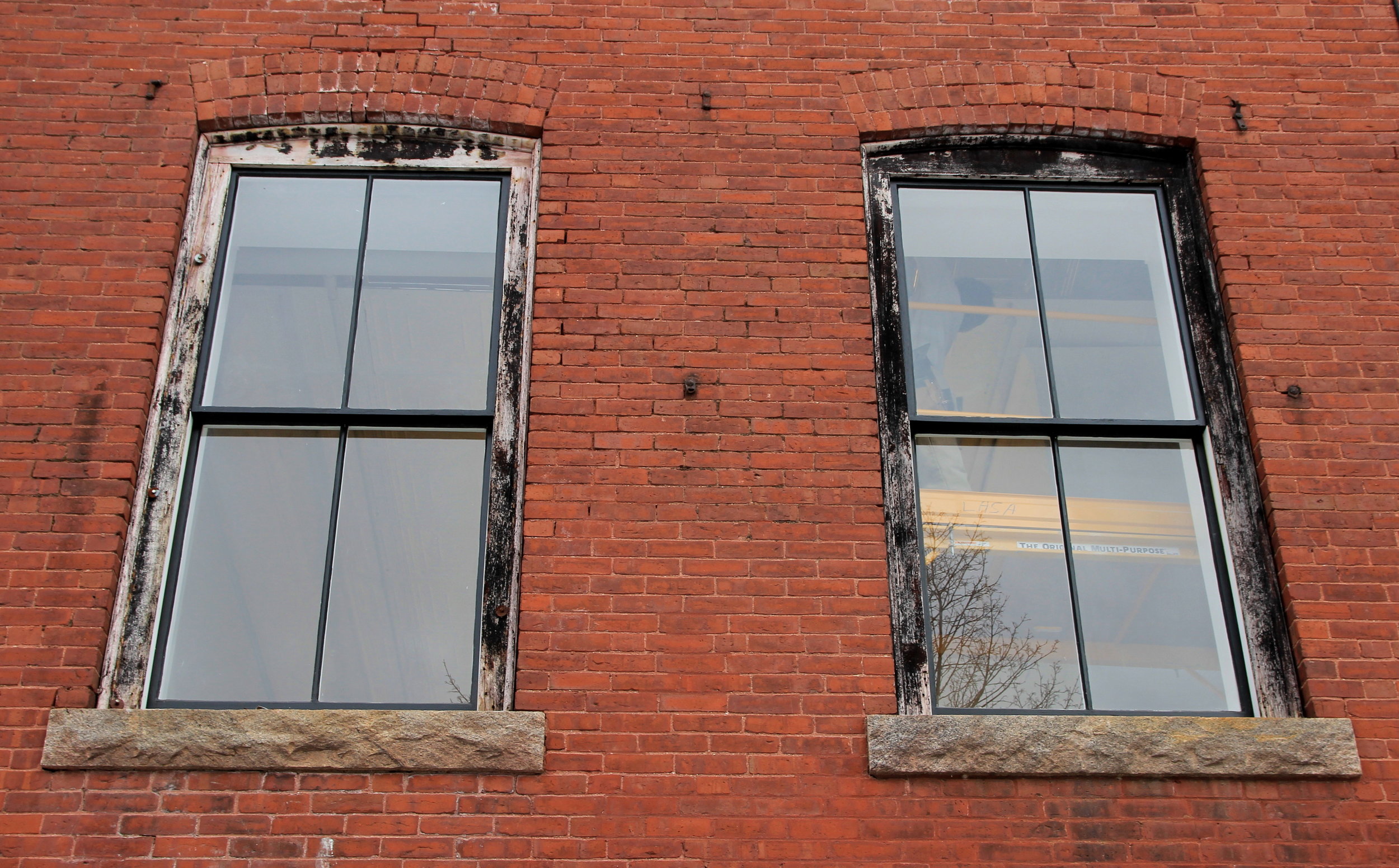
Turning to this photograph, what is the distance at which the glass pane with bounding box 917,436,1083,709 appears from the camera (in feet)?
14.3

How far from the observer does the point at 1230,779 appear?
13.2 feet

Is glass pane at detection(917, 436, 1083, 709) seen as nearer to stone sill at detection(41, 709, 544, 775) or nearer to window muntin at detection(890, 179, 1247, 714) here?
window muntin at detection(890, 179, 1247, 714)

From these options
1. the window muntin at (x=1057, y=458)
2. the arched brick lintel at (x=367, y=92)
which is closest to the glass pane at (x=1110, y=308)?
the window muntin at (x=1057, y=458)

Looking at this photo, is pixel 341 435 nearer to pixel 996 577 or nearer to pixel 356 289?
pixel 356 289

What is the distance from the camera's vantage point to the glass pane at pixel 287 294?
479cm

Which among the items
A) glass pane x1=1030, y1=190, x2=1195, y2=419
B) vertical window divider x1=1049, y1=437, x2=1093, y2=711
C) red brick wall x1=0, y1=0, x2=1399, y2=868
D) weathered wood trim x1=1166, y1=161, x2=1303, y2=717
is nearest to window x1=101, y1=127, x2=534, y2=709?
red brick wall x1=0, y1=0, x2=1399, y2=868

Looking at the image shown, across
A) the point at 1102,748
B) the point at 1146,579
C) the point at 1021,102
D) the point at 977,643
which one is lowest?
the point at 1102,748

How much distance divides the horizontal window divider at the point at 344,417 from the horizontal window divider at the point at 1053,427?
1853 millimetres

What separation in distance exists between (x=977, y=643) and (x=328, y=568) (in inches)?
101

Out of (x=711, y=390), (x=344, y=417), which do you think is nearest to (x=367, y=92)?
(x=344, y=417)

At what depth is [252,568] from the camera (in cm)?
446

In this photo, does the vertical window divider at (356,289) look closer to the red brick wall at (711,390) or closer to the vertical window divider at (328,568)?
the vertical window divider at (328,568)

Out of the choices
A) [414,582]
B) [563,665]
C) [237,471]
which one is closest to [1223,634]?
[563,665]

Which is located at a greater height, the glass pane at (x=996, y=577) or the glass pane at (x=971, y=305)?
the glass pane at (x=971, y=305)
